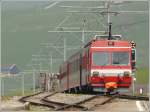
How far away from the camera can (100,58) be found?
29703mm

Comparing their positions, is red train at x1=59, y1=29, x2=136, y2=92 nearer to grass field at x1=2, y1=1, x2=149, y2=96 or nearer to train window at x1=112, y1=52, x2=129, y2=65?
train window at x1=112, y1=52, x2=129, y2=65

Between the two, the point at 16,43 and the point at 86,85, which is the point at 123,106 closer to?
the point at 86,85

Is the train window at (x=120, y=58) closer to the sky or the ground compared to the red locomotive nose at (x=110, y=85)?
closer to the sky

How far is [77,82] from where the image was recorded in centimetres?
3403

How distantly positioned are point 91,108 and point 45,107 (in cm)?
259

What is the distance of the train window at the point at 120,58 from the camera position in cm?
2955

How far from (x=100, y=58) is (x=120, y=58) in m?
0.88

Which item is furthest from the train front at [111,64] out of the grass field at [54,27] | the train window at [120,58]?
the grass field at [54,27]

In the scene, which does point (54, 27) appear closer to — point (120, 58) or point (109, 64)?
point (120, 58)

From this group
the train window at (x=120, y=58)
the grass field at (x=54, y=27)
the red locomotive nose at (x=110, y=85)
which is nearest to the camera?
the red locomotive nose at (x=110, y=85)

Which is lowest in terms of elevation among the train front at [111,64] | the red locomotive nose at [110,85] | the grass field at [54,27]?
the red locomotive nose at [110,85]

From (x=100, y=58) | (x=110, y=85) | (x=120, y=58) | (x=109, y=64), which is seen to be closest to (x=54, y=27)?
(x=100, y=58)

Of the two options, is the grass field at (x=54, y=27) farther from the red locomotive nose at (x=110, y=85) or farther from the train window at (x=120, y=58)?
the red locomotive nose at (x=110, y=85)

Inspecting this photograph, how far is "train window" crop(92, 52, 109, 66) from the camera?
2942 centimetres
